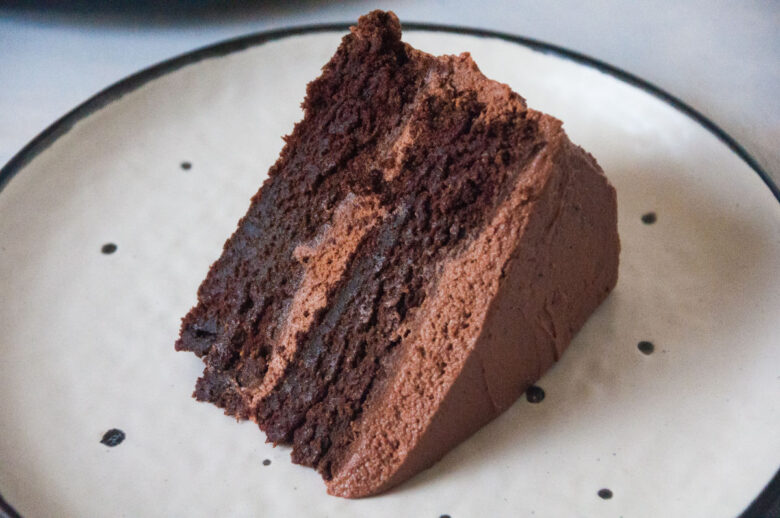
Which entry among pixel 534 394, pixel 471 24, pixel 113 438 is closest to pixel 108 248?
pixel 113 438

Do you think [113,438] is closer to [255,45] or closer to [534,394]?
[534,394]

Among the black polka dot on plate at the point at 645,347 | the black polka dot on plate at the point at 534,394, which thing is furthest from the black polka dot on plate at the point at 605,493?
the black polka dot on plate at the point at 645,347

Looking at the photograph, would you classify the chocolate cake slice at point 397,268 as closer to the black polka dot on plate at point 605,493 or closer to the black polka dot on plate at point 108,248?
the black polka dot on plate at point 605,493

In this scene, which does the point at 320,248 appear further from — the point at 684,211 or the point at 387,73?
the point at 684,211

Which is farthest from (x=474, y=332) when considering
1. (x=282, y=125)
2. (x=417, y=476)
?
(x=282, y=125)

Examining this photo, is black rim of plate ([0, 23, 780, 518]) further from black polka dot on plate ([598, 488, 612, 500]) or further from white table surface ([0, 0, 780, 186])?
black polka dot on plate ([598, 488, 612, 500])

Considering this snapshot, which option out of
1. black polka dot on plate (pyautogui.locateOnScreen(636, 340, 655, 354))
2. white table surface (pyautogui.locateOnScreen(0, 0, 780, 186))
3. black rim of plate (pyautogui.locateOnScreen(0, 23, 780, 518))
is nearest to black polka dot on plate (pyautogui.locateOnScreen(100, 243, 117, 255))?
black rim of plate (pyautogui.locateOnScreen(0, 23, 780, 518))
